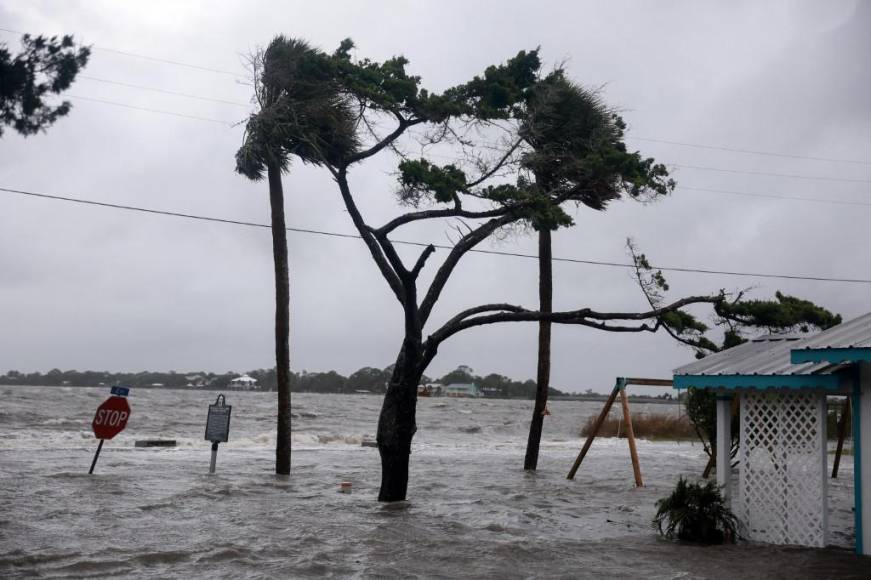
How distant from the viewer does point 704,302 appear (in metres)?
14.8

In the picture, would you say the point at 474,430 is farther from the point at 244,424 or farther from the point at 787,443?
the point at 787,443

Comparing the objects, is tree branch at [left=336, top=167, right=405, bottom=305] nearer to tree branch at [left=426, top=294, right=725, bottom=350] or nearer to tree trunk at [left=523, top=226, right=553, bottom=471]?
tree branch at [left=426, top=294, right=725, bottom=350]

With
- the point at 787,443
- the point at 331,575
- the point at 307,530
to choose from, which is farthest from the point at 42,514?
the point at 787,443

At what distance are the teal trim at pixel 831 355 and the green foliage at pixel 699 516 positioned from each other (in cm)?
275

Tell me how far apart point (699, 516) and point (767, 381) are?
2.21 metres

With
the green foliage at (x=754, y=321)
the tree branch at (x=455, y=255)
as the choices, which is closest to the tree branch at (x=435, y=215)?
the tree branch at (x=455, y=255)

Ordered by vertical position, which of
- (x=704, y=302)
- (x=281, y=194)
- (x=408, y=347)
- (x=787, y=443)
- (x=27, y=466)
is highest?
(x=281, y=194)

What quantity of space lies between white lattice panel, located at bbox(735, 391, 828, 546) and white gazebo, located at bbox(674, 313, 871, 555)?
0.04 feet

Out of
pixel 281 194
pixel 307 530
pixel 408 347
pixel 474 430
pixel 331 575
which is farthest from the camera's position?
pixel 474 430

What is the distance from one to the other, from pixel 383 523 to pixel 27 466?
12563 millimetres

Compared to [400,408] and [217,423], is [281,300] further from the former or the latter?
[400,408]

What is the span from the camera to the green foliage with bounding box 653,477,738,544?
11084 millimetres

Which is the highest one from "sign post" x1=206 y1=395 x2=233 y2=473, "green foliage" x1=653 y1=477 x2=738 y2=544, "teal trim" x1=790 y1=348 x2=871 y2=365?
"teal trim" x1=790 y1=348 x2=871 y2=365

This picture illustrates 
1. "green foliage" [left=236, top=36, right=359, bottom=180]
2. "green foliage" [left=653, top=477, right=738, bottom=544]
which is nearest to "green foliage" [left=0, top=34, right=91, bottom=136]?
"green foliage" [left=236, top=36, right=359, bottom=180]
